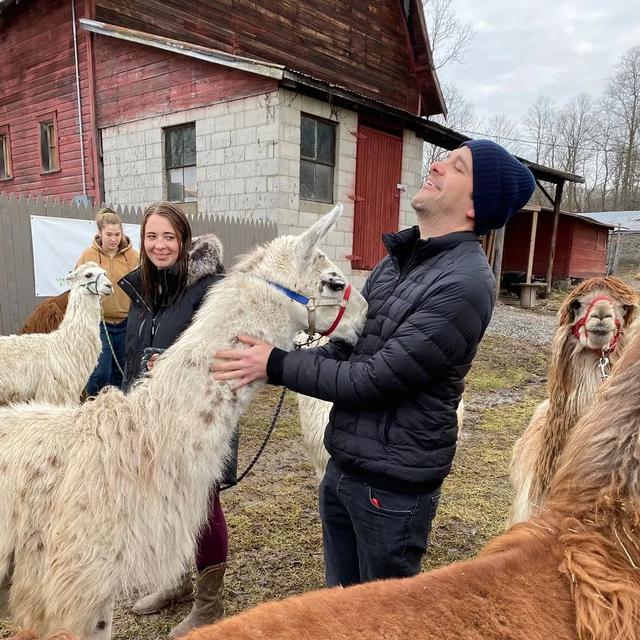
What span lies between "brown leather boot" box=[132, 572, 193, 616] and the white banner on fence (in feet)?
15.7

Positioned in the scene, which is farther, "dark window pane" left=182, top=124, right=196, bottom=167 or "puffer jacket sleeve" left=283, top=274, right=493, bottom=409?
"dark window pane" left=182, top=124, right=196, bottom=167

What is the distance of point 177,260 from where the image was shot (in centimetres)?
228

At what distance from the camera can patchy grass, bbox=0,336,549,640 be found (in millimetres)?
2836

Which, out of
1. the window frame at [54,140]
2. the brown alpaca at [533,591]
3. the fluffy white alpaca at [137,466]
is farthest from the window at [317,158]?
the brown alpaca at [533,591]

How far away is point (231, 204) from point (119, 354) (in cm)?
527

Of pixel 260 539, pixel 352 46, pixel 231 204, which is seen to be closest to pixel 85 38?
pixel 231 204

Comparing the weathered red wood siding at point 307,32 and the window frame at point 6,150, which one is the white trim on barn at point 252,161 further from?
the window frame at point 6,150

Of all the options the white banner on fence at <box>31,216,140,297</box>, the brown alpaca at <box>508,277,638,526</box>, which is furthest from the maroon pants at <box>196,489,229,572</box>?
the white banner on fence at <box>31,216,140,297</box>

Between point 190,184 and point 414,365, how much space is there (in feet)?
31.8

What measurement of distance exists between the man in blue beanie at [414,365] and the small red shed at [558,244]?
19868mm

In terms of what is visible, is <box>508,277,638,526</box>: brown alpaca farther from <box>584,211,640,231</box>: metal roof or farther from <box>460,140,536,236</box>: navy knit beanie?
<box>584,211,640,231</box>: metal roof

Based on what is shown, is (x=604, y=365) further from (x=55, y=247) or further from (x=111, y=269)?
(x=55, y=247)

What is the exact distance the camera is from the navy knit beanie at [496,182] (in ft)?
4.93

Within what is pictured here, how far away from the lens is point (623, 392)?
2.92ft
